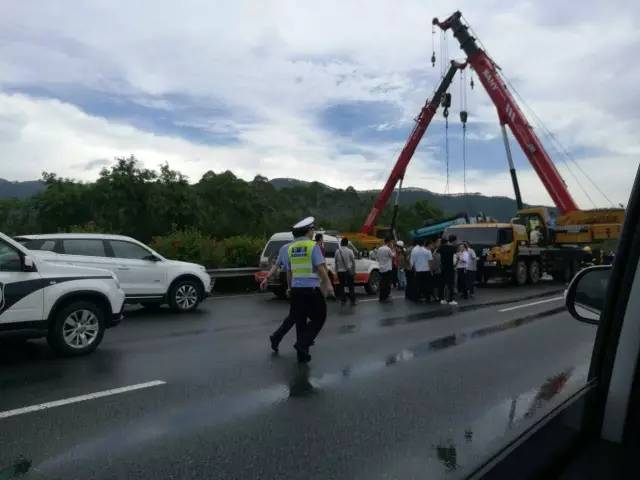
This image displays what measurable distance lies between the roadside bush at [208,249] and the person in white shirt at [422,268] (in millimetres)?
6106

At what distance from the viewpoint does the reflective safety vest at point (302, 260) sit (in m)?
7.17

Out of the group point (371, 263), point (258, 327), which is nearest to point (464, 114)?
point (371, 263)

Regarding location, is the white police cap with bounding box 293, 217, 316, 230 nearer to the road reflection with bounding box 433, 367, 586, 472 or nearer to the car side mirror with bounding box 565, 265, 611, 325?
the road reflection with bounding box 433, 367, 586, 472

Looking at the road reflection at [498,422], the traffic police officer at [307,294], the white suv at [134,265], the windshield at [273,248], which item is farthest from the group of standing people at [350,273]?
the white suv at [134,265]

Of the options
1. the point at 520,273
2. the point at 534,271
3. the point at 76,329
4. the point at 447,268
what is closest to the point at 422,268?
the point at 447,268

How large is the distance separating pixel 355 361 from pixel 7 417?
13.0 feet

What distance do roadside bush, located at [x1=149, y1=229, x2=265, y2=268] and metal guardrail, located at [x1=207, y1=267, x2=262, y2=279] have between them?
2.43ft

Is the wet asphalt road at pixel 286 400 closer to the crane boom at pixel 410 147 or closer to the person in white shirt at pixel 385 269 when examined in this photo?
the person in white shirt at pixel 385 269

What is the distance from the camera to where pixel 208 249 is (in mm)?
17922

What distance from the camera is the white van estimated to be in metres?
15.6

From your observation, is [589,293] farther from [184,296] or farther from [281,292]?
[281,292]

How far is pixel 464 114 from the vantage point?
2698 centimetres

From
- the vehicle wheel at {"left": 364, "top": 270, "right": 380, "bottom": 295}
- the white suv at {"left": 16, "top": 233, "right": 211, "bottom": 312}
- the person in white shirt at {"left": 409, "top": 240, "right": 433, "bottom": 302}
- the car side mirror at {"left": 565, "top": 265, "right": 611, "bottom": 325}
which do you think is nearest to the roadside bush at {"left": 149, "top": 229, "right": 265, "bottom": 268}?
the vehicle wheel at {"left": 364, "top": 270, "right": 380, "bottom": 295}

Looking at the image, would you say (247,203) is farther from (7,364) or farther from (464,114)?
(7,364)
